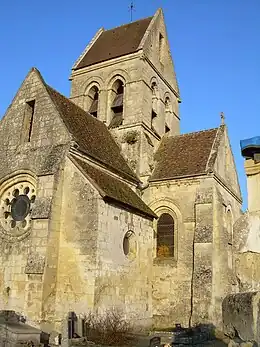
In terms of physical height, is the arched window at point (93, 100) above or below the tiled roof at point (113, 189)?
above

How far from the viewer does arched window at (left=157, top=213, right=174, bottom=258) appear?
703 inches

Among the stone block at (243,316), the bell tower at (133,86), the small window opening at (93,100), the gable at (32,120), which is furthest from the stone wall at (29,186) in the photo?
the stone block at (243,316)

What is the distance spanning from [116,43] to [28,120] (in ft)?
34.8

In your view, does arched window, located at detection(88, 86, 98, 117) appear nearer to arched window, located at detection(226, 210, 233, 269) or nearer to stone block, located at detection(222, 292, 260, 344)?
arched window, located at detection(226, 210, 233, 269)


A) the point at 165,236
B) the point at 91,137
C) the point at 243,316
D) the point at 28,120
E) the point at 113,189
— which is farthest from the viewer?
the point at 165,236

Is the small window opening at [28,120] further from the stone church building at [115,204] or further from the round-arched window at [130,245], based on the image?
the round-arched window at [130,245]

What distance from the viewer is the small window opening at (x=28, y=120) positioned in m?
16.1

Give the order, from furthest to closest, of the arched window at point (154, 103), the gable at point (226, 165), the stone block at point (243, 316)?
the arched window at point (154, 103), the gable at point (226, 165), the stone block at point (243, 316)

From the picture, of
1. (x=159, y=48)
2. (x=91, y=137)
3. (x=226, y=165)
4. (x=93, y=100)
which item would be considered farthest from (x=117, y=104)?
(x=226, y=165)

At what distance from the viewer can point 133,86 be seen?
2147 centimetres

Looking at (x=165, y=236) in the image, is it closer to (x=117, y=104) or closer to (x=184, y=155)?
(x=184, y=155)

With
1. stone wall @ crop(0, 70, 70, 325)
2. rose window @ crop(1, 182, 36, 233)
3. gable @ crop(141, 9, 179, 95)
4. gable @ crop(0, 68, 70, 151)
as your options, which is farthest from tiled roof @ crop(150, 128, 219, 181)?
rose window @ crop(1, 182, 36, 233)

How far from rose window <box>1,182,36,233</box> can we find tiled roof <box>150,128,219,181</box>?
6536mm

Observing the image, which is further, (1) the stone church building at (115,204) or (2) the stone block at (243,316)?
(1) the stone church building at (115,204)
